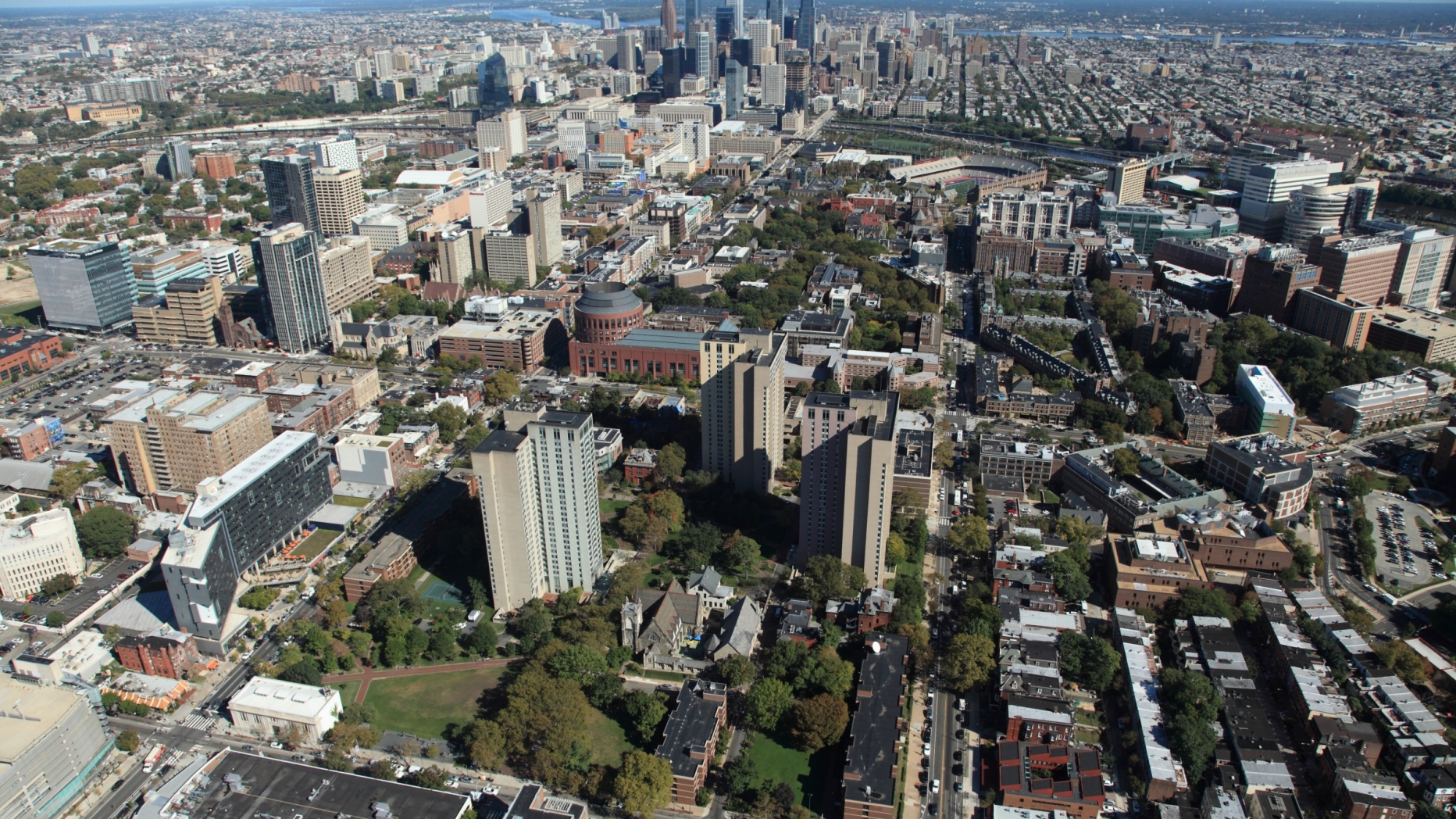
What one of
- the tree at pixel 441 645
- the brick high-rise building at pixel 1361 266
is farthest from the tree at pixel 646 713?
the brick high-rise building at pixel 1361 266

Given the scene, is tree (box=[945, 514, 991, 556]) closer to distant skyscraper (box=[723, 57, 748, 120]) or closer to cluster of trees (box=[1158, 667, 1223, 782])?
cluster of trees (box=[1158, 667, 1223, 782])

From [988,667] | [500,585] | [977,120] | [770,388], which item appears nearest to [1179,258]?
[770,388]

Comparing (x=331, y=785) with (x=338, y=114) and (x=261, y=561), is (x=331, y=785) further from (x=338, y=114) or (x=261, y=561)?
(x=338, y=114)

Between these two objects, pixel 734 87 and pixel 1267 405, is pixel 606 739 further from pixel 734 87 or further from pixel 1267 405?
pixel 734 87

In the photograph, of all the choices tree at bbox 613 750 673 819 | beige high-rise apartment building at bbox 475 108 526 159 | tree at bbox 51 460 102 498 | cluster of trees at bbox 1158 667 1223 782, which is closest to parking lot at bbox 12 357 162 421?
tree at bbox 51 460 102 498

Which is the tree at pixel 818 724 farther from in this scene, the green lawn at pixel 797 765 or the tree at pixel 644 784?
the tree at pixel 644 784

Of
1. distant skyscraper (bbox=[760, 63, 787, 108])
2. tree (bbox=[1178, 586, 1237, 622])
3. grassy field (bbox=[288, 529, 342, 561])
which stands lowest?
grassy field (bbox=[288, 529, 342, 561])

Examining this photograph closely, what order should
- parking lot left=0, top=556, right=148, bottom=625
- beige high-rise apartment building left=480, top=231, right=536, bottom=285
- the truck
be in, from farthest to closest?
beige high-rise apartment building left=480, top=231, right=536, bottom=285
parking lot left=0, top=556, right=148, bottom=625
the truck
